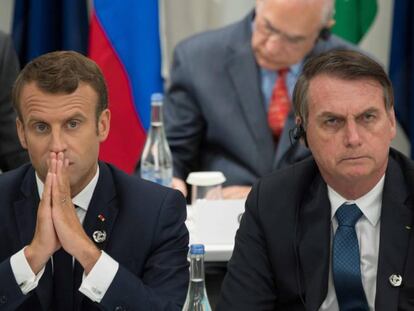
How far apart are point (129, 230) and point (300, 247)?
1.79 ft

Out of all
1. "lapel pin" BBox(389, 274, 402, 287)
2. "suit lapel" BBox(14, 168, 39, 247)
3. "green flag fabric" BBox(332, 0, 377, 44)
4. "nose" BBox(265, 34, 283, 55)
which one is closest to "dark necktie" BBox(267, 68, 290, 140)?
"nose" BBox(265, 34, 283, 55)

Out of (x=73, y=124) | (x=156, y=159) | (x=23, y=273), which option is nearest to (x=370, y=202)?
(x=73, y=124)

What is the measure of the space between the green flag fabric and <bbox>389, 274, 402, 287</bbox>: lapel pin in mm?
3240

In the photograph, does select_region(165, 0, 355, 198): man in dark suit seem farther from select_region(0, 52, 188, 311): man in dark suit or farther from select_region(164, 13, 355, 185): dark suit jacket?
select_region(0, 52, 188, 311): man in dark suit

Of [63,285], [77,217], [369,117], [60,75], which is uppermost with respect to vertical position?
[60,75]

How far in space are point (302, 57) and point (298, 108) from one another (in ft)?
6.59

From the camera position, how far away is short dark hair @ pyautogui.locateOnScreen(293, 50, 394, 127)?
2.74 meters

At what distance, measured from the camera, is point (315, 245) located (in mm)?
2805

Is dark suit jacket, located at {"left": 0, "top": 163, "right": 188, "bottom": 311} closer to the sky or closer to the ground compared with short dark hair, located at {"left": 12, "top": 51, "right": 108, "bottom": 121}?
closer to the ground

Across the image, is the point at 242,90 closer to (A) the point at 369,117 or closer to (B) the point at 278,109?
(B) the point at 278,109

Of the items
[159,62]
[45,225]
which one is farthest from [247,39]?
[45,225]

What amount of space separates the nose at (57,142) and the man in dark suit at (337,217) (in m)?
0.62

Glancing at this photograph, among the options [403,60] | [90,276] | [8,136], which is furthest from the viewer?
[403,60]

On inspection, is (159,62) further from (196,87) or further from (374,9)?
(374,9)
